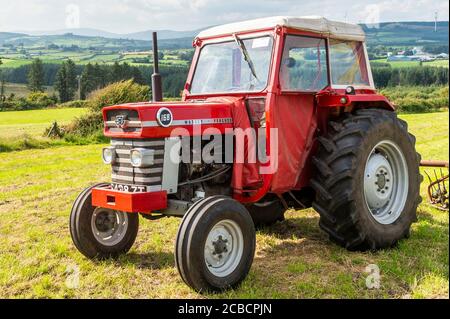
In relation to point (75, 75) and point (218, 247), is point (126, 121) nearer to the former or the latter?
point (218, 247)

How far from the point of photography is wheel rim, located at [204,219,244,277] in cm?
434

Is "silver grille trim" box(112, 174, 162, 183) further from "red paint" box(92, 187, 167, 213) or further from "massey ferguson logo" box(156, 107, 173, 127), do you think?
"massey ferguson logo" box(156, 107, 173, 127)

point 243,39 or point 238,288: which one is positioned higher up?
point 243,39

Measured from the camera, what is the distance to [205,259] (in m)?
4.27

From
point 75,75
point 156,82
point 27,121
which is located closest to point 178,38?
point 156,82

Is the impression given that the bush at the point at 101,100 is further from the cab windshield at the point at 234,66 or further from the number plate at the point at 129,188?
the number plate at the point at 129,188

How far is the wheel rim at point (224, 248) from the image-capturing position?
4340mm

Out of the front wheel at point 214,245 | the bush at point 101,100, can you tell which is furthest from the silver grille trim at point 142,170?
the bush at point 101,100

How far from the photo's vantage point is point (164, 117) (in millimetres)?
4496

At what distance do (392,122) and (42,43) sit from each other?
16.2 m

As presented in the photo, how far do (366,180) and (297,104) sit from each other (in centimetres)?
113

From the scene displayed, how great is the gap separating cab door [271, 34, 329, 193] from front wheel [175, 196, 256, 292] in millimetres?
778

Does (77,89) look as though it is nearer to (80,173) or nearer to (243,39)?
(80,173)
